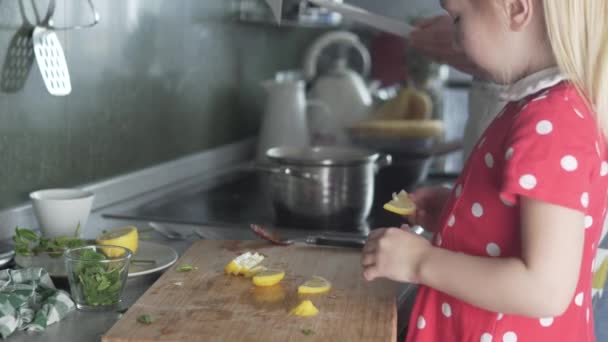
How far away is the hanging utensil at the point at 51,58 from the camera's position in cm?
140

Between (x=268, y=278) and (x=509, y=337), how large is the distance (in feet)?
0.99

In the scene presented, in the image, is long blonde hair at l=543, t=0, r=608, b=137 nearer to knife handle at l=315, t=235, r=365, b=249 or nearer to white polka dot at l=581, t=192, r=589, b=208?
white polka dot at l=581, t=192, r=589, b=208

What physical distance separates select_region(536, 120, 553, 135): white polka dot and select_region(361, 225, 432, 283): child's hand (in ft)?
0.57

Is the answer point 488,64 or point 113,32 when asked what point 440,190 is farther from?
point 113,32

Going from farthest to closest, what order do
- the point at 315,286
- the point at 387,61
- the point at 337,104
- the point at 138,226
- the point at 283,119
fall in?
the point at 387,61, the point at 337,104, the point at 283,119, the point at 138,226, the point at 315,286

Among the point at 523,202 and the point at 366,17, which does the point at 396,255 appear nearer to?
the point at 523,202

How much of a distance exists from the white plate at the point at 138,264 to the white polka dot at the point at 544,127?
55 centimetres

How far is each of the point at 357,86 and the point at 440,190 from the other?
121 cm

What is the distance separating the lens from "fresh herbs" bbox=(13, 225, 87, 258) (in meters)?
1.21

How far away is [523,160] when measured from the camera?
0.89m

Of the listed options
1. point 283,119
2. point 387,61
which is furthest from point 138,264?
point 387,61

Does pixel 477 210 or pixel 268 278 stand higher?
pixel 477 210

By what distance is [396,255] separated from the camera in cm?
98

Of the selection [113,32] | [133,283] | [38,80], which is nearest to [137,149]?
[113,32]
